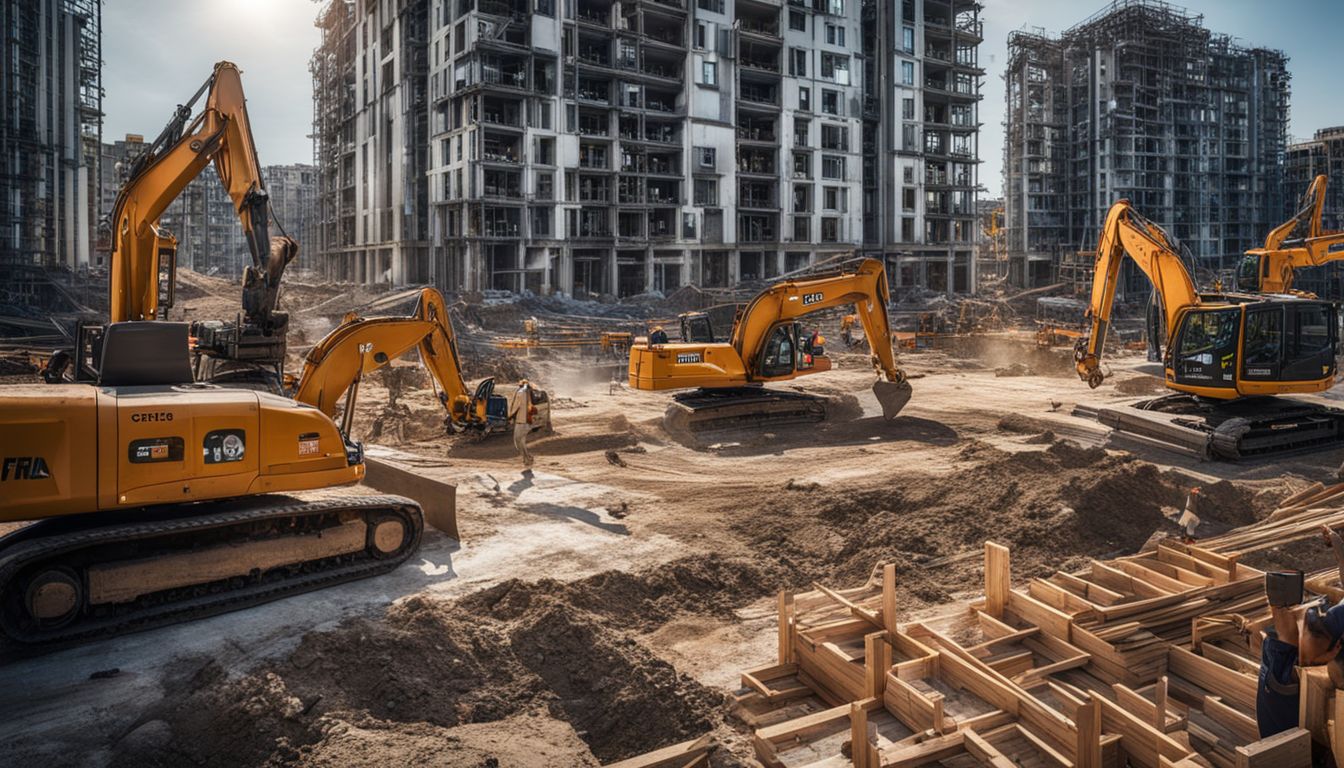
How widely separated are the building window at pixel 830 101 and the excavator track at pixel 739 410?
5389 cm

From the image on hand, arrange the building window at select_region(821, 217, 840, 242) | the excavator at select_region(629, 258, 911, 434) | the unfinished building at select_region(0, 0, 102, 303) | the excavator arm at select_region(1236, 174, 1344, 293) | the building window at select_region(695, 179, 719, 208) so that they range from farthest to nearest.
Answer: the building window at select_region(821, 217, 840, 242)
the building window at select_region(695, 179, 719, 208)
the unfinished building at select_region(0, 0, 102, 303)
the excavator arm at select_region(1236, 174, 1344, 293)
the excavator at select_region(629, 258, 911, 434)

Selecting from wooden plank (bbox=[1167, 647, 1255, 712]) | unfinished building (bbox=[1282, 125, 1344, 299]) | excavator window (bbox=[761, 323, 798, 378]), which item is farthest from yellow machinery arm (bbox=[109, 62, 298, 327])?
unfinished building (bbox=[1282, 125, 1344, 299])

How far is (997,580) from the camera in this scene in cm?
831

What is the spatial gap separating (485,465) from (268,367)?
4269 mm

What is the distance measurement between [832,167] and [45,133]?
5279 centimetres

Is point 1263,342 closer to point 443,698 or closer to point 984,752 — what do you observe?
point 984,752

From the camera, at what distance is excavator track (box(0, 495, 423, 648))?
8.84 metres

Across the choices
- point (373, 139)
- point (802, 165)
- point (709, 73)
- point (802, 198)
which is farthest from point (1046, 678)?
point (373, 139)

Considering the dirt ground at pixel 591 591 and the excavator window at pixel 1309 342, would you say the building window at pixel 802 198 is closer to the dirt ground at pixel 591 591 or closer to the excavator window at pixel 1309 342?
the dirt ground at pixel 591 591

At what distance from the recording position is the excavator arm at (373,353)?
531 inches

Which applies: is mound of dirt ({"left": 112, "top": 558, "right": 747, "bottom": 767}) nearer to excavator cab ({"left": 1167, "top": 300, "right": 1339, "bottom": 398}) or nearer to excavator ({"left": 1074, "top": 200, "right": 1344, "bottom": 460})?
excavator ({"left": 1074, "top": 200, "right": 1344, "bottom": 460})

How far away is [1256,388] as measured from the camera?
60.3 ft

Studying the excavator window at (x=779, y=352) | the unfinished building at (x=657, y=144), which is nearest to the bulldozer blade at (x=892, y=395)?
the excavator window at (x=779, y=352)

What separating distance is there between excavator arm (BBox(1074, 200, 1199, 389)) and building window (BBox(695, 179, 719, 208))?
4512cm
